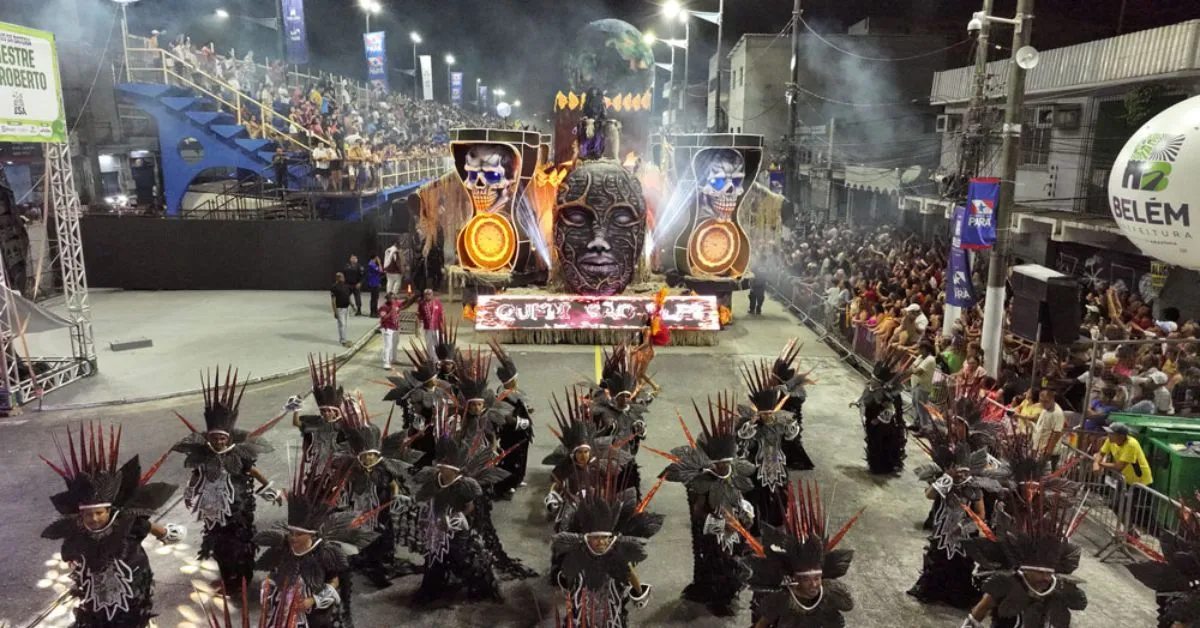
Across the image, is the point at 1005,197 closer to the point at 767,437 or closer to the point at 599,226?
the point at 767,437

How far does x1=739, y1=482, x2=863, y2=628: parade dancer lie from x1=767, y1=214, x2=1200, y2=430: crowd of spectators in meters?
4.40

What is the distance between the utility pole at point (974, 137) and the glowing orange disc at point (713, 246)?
580 cm

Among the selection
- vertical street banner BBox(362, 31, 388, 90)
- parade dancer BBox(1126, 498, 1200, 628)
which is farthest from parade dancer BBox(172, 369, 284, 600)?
vertical street banner BBox(362, 31, 388, 90)

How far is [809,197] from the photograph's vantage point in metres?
35.4

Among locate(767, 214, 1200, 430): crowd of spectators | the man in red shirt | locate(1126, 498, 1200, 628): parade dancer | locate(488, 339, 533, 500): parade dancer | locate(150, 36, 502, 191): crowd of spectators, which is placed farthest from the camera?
locate(150, 36, 502, 191): crowd of spectators

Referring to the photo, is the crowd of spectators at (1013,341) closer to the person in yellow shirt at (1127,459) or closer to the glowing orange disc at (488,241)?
the person in yellow shirt at (1127,459)

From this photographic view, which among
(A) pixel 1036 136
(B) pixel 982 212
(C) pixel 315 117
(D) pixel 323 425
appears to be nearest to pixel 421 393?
(D) pixel 323 425

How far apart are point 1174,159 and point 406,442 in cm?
709

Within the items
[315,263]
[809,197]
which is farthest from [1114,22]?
[315,263]

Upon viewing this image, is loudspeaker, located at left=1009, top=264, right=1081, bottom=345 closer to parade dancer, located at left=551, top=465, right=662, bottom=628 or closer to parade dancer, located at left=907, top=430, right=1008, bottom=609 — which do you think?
parade dancer, located at left=907, top=430, right=1008, bottom=609

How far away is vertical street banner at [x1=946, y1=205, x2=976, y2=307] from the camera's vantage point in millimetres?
12117

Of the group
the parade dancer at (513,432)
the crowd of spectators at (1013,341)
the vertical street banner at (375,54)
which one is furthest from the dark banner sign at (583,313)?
the vertical street banner at (375,54)

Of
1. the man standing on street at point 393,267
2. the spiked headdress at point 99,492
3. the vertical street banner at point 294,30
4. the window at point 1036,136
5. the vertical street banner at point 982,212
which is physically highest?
the vertical street banner at point 294,30

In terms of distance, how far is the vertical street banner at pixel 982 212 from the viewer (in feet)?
36.8
